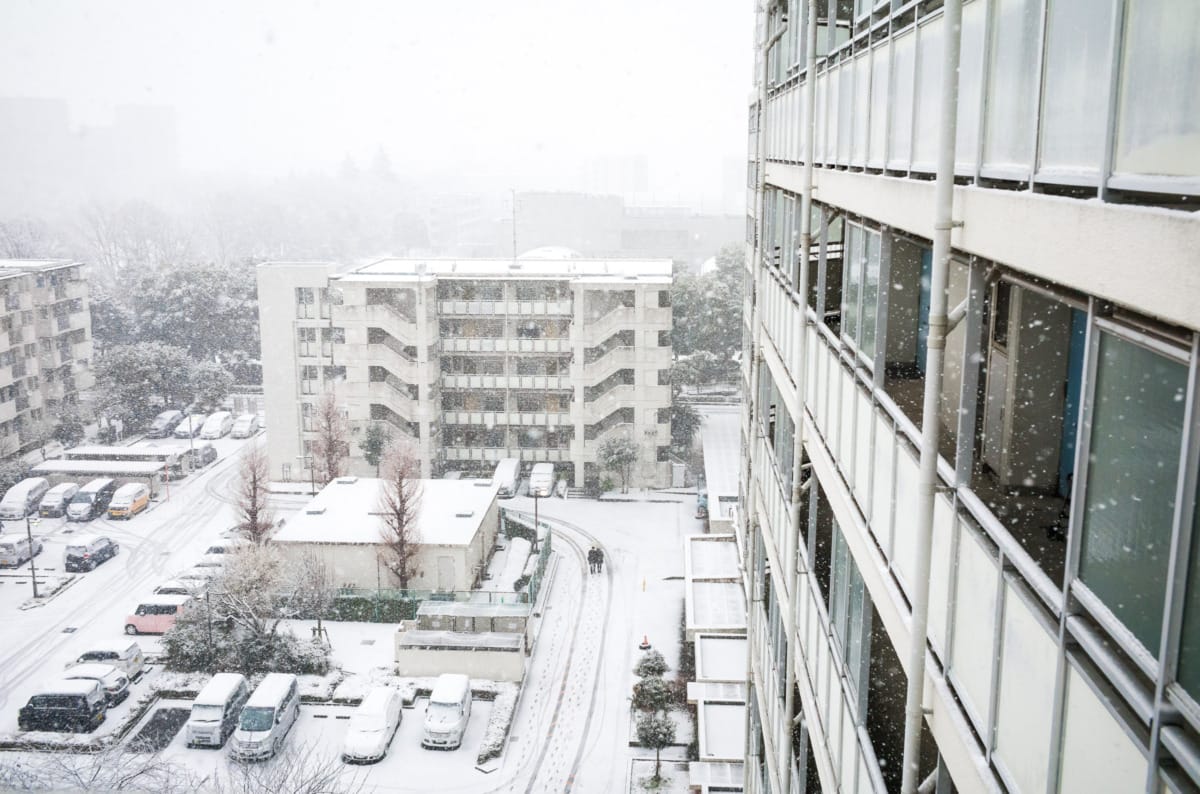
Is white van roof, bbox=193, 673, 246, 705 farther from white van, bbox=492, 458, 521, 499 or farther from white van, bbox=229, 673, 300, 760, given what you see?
white van, bbox=492, 458, 521, 499

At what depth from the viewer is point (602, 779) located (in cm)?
1503

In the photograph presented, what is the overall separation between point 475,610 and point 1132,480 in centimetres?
1793

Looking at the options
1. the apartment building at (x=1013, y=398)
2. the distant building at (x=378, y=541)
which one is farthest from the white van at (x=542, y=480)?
the apartment building at (x=1013, y=398)

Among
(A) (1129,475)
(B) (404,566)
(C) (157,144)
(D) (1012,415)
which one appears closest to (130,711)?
(B) (404,566)

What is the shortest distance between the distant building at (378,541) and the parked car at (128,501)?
6.59 metres

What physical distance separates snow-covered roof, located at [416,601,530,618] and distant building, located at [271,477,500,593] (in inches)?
88.7

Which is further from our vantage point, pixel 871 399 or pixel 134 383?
pixel 134 383

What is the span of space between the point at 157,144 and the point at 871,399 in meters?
132

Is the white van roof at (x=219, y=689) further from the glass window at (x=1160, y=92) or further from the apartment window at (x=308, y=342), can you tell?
the glass window at (x=1160, y=92)

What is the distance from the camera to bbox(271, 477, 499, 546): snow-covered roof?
21844 millimetres

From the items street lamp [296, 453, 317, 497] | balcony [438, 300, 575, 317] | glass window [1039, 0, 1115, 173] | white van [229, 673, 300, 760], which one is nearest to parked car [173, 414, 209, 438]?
street lamp [296, 453, 317, 497]

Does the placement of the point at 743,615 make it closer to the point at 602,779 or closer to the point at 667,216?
the point at 602,779

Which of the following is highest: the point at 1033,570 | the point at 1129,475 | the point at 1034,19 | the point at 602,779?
the point at 1034,19

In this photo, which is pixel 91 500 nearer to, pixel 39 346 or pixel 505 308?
pixel 39 346
